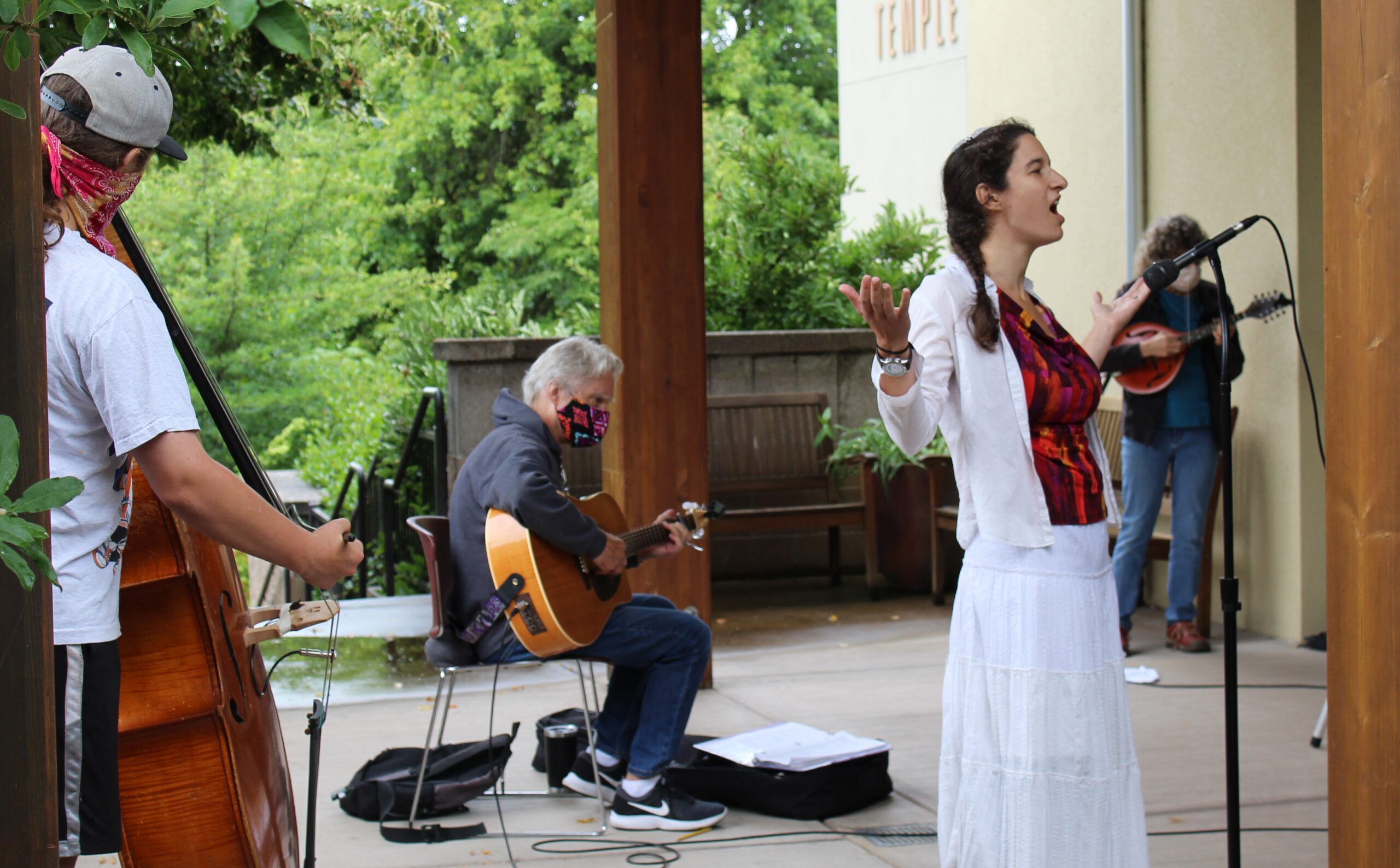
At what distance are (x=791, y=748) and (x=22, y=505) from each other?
3.47 metres

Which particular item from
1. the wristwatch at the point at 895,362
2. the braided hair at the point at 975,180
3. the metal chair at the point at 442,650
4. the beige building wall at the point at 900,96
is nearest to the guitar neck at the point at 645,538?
the metal chair at the point at 442,650

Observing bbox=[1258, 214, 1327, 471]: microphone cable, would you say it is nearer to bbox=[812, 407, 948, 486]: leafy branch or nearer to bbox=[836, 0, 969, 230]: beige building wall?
bbox=[812, 407, 948, 486]: leafy branch

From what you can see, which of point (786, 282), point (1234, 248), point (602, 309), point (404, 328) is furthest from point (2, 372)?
point (404, 328)

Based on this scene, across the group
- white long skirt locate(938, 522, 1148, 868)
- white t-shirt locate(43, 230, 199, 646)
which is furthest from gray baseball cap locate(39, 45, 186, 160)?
white long skirt locate(938, 522, 1148, 868)

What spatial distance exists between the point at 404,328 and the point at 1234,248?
5872 millimetres

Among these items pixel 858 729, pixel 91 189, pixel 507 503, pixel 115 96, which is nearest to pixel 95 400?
pixel 91 189

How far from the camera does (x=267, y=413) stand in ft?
50.4

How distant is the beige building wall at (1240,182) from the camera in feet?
21.0

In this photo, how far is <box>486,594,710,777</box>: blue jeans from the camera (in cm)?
415

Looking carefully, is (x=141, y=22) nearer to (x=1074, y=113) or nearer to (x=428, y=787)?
(x=428, y=787)

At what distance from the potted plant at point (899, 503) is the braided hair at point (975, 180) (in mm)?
4728

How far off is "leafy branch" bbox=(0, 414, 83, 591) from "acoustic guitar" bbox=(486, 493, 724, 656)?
2836 mm

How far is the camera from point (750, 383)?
8.56 metres

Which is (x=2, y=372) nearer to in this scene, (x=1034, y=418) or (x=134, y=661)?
(x=134, y=661)
